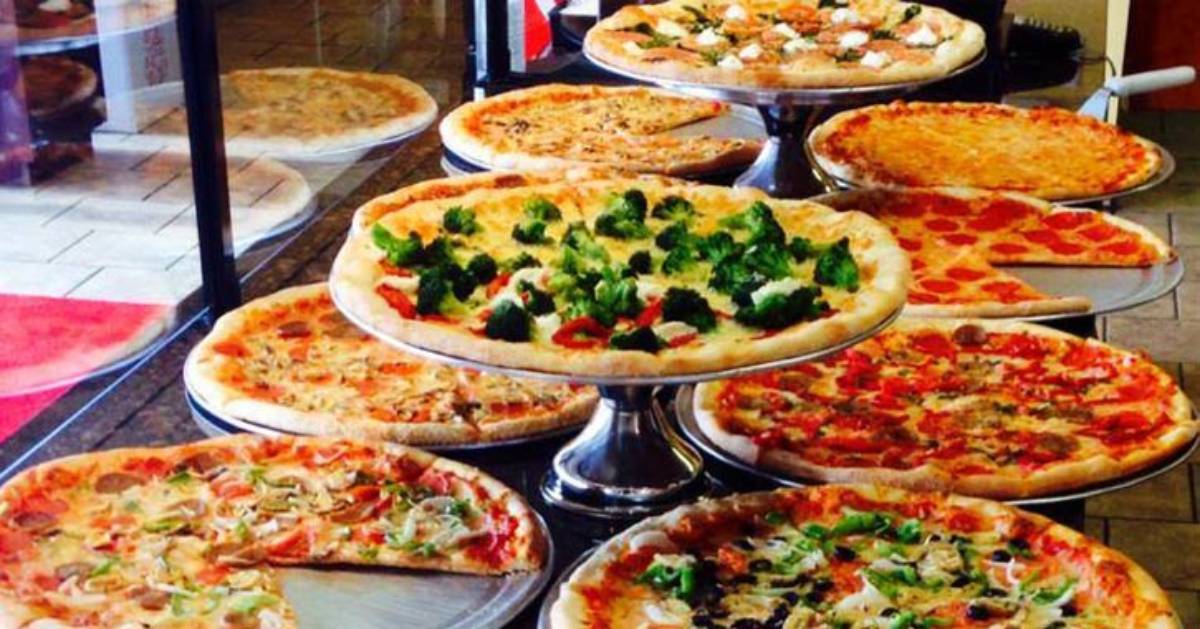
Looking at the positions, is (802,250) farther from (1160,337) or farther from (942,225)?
(1160,337)

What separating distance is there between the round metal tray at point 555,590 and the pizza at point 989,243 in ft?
3.03

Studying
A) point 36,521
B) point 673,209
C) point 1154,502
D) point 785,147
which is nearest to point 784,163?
point 785,147

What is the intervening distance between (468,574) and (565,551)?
0.14 meters

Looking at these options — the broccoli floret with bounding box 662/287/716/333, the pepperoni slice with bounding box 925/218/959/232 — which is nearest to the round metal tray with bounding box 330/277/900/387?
the broccoli floret with bounding box 662/287/716/333

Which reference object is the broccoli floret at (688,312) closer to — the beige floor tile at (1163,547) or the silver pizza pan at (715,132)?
the silver pizza pan at (715,132)

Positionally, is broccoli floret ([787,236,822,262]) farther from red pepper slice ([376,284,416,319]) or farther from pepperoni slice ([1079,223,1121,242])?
pepperoni slice ([1079,223,1121,242])

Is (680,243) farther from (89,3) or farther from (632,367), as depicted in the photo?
(89,3)

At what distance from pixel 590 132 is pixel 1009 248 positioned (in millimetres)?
827

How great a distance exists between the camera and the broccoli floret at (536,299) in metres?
1.77

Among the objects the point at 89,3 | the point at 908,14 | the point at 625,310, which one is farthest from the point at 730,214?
the point at 908,14

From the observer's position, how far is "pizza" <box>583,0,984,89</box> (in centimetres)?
271

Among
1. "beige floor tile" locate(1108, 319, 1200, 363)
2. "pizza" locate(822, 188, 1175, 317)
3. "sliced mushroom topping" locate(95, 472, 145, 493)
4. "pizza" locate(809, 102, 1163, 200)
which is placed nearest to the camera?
"sliced mushroom topping" locate(95, 472, 145, 493)

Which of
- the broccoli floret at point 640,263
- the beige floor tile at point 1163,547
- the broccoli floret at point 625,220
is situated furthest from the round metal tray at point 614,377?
the beige floor tile at point 1163,547

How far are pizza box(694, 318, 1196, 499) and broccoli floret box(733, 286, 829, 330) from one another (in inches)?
9.9
